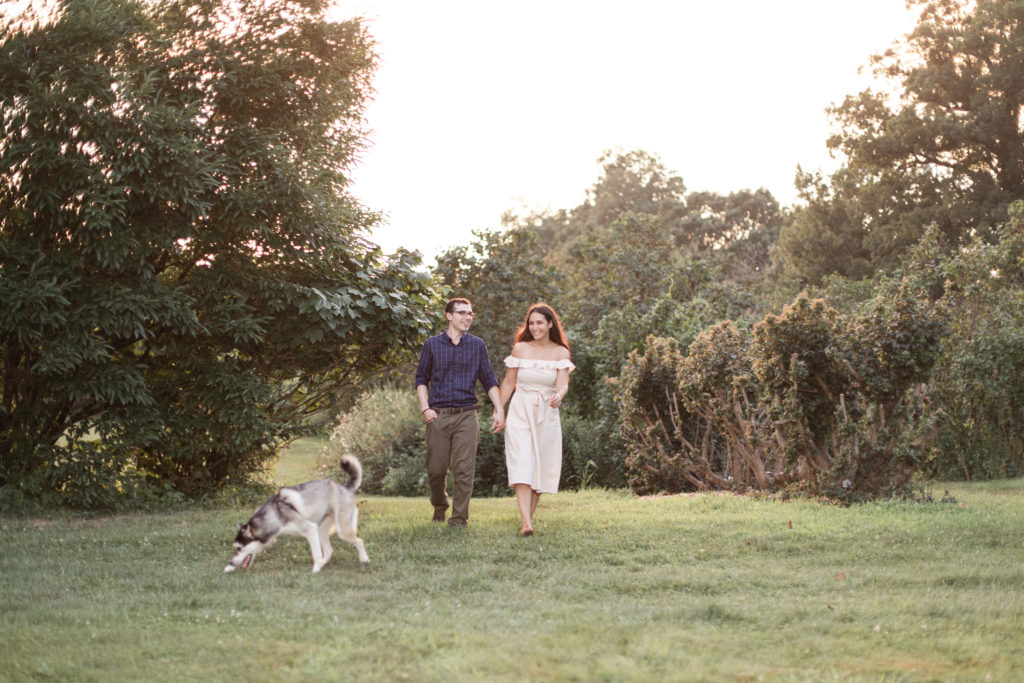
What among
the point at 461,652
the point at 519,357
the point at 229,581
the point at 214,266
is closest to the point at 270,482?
the point at 214,266

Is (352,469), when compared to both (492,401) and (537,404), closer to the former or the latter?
(492,401)

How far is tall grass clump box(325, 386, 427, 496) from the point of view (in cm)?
1833

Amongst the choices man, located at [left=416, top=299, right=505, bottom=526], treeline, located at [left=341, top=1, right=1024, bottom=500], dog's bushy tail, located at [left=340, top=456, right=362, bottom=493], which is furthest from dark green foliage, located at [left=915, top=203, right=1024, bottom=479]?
dog's bushy tail, located at [left=340, top=456, right=362, bottom=493]

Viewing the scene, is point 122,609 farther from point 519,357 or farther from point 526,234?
point 526,234

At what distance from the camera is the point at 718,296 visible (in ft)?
69.1

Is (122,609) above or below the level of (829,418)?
below

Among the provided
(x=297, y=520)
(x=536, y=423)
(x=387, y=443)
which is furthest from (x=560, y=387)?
(x=387, y=443)

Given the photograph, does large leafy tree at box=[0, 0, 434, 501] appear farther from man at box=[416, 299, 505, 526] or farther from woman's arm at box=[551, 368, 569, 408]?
woman's arm at box=[551, 368, 569, 408]

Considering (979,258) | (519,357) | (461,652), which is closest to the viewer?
(461,652)

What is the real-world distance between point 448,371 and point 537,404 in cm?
90

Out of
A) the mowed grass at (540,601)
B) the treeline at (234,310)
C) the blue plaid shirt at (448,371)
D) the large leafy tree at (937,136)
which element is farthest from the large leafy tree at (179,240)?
the large leafy tree at (937,136)

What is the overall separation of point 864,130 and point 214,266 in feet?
92.9

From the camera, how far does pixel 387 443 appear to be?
19766 mm

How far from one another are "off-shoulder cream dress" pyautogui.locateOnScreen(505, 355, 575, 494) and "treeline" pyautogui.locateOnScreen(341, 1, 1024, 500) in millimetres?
3040
